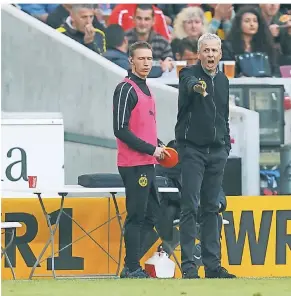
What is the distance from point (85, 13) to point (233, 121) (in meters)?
2.06

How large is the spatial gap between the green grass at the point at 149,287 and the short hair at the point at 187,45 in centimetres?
553

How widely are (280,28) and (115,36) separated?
8.38 feet

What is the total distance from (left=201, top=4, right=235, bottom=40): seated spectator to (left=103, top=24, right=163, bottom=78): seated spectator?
1.38 m

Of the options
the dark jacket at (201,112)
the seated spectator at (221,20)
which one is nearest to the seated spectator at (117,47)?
the seated spectator at (221,20)

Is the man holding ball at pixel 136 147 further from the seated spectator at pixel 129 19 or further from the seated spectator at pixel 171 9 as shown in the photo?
the seated spectator at pixel 171 9

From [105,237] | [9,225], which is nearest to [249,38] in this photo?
[105,237]

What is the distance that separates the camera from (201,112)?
29.8 feet

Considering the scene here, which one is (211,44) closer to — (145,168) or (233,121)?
(145,168)

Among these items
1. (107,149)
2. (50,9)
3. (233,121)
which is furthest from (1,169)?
(50,9)

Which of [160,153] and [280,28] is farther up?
[280,28]

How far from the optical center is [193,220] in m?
9.16

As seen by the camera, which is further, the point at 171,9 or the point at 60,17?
the point at 171,9

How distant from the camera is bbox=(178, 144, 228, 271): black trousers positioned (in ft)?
29.8

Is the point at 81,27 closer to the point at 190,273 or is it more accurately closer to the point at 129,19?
the point at 129,19
